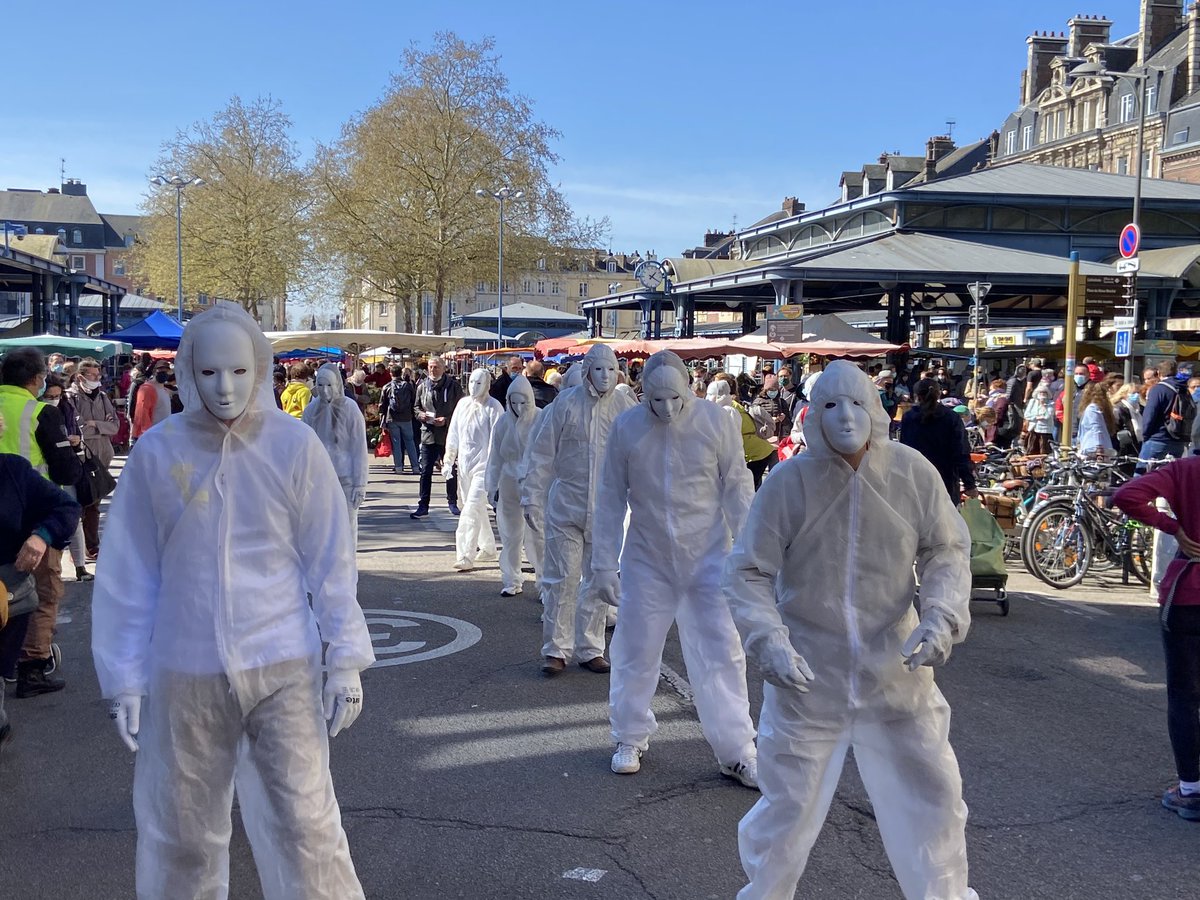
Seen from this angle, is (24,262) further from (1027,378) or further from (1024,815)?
(1024,815)

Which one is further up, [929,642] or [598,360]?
[598,360]

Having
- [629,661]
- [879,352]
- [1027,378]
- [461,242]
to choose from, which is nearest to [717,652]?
[629,661]

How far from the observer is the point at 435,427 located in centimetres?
1438

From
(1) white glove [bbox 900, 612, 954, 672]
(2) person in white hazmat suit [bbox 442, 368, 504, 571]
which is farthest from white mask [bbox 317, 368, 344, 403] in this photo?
(1) white glove [bbox 900, 612, 954, 672]

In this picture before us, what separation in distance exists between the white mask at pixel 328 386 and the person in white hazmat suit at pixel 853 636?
6441 mm

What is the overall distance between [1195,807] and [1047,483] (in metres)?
6.39

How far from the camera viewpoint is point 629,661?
523cm

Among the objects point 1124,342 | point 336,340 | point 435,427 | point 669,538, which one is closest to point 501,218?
point 336,340

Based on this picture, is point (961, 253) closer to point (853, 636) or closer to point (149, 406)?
point (149, 406)

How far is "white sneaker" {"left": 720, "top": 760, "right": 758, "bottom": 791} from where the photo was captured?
4.90 meters

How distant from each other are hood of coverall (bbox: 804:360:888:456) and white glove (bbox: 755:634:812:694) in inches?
22.6

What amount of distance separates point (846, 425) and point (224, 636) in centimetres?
178

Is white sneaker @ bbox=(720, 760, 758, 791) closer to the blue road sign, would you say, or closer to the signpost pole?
the signpost pole

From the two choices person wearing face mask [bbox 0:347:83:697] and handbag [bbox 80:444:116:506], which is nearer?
person wearing face mask [bbox 0:347:83:697]
